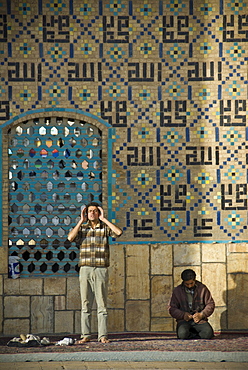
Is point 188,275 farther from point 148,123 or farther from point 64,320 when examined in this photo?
point 148,123

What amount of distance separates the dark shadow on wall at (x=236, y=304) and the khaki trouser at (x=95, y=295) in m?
Answer: 1.79

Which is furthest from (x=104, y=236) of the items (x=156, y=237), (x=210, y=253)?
(x=210, y=253)

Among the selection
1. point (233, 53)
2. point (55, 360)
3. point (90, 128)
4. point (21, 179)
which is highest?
point (233, 53)

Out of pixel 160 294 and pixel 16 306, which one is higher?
pixel 160 294

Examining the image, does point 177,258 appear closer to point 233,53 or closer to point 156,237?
point 156,237

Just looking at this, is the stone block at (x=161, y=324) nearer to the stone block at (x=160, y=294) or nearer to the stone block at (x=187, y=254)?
the stone block at (x=160, y=294)

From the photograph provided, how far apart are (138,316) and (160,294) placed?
41 cm

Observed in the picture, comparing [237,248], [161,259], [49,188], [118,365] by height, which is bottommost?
[118,365]

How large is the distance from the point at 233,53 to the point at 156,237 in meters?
2.70

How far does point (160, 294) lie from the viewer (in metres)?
9.34

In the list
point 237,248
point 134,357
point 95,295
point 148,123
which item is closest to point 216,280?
point 237,248

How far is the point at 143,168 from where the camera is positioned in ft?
31.0

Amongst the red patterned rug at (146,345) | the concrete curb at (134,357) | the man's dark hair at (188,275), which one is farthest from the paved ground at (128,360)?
the man's dark hair at (188,275)

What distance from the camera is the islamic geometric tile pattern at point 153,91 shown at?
941cm
